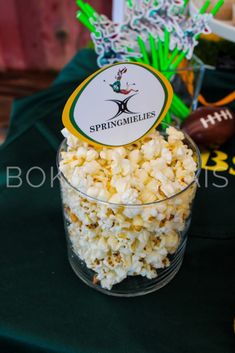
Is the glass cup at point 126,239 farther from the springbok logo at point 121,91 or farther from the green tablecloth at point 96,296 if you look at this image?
the springbok logo at point 121,91

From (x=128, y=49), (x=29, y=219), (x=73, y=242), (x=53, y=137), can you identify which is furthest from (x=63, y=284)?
(x=128, y=49)

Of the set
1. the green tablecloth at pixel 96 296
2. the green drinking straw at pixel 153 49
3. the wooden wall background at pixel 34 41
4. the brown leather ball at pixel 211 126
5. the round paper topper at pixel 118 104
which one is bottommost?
the wooden wall background at pixel 34 41

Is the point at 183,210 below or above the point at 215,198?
above

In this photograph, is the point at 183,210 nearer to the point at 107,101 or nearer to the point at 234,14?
the point at 107,101

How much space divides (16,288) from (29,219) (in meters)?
0.16

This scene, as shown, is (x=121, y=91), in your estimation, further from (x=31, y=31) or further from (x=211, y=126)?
(x=31, y=31)

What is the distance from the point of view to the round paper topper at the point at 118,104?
58 centimetres

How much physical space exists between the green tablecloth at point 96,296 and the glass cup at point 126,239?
0.8 inches

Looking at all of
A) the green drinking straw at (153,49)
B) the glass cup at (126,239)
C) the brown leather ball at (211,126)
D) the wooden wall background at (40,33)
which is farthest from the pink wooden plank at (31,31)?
the glass cup at (126,239)

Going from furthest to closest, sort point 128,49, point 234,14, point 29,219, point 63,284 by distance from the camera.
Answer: point 234,14 → point 128,49 → point 29,219 → point 63,284

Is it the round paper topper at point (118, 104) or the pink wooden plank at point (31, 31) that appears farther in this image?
the pink wooden plank at point (31, 31)

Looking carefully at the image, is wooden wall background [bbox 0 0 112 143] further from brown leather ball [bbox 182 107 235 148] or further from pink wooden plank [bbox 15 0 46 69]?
brown leather ball [bbox 182 107 235 148]

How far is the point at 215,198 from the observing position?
33.1 inches

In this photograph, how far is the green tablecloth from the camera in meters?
0.57
